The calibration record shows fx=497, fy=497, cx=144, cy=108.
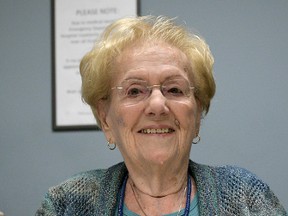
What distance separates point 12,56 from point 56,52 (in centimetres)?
23

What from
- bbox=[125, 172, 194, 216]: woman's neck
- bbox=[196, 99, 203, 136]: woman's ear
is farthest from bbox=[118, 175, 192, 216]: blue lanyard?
bbox=[196, 99, 203, 136]: woman's ear

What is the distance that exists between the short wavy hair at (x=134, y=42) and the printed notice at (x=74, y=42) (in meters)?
0.70

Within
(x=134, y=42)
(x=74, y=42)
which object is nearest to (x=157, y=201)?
(x=134, y=42)

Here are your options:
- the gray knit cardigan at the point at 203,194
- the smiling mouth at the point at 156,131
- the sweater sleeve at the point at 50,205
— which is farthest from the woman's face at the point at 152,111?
the sweater sleeve at the point at 50,205

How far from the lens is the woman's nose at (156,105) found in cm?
141

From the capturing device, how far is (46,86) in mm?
2328

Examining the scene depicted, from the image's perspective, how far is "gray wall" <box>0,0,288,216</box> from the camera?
2.19 metres

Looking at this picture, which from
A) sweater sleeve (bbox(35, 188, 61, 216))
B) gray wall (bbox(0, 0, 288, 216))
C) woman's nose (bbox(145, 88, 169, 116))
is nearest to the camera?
woman's nose (bbox(145, 88, 169, 116))

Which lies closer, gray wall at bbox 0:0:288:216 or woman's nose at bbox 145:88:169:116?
woman's nose at bbox 145:88:169:116

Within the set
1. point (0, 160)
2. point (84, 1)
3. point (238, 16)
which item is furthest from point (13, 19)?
point (238, 16)

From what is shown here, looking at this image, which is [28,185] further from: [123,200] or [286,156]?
[286,156]

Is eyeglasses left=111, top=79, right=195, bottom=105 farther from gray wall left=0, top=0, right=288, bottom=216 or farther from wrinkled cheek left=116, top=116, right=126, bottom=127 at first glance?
gray wall left=0, top=0, right=288, bottom=216

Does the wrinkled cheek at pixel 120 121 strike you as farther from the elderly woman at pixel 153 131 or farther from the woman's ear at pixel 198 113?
the woman's ear at pixel 198 113

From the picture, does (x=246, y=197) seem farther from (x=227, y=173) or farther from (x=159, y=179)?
(x=159, y=179)
